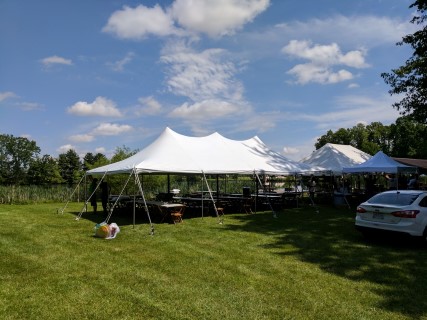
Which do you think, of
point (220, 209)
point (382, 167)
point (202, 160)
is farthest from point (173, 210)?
point (382, 167)

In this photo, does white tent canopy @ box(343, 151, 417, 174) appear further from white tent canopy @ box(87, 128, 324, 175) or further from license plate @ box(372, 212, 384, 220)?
license plate @ box(372, 212, 384, 220)

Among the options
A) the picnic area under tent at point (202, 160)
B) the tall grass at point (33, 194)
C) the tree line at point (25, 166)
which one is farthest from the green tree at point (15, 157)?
the picnic area under tent at point (202, 160)

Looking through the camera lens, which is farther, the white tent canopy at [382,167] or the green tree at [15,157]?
the green tree at [15,157]

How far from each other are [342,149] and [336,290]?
69.8ft

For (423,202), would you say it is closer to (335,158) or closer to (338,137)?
(335,158)

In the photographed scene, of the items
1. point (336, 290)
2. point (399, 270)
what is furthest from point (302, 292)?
point (399, 270)

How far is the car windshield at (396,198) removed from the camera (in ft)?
29.6

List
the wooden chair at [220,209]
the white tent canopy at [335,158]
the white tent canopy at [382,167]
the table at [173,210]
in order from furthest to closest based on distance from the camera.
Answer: the white tent canopy at [335,158]
the white tent canopy at [382,167]
the wooden chair at [220,209]
the table at [173,210]

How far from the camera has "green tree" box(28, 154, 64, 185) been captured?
2862 inches

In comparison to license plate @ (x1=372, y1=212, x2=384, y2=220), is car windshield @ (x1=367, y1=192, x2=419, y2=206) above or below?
above

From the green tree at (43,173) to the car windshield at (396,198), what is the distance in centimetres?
7232

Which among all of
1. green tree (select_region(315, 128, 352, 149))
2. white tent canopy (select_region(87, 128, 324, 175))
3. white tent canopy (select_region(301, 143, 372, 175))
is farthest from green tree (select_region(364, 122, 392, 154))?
white tent canopy (select_region(87, 128, 324, 175))

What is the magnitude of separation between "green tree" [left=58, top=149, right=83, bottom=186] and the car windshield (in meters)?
75.5

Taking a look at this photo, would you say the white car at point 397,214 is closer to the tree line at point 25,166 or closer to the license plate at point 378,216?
the license plate at point 378,216
